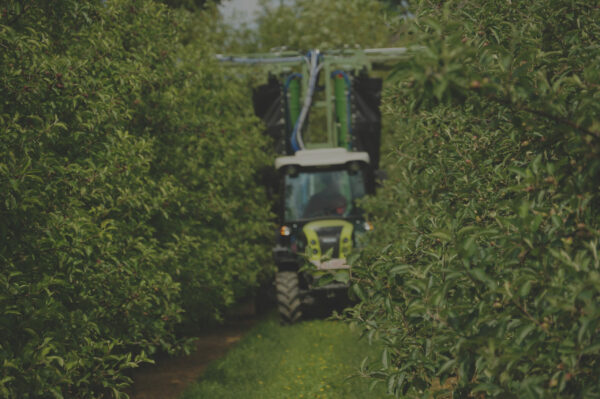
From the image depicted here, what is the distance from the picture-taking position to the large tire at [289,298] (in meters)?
10.9

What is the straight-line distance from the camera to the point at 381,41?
2778 cm

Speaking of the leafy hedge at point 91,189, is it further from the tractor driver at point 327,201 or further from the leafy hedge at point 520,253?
the tractor driver at point 327,201

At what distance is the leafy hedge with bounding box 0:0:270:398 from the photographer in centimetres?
417

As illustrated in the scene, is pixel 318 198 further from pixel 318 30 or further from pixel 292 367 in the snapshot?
pixel 318 30

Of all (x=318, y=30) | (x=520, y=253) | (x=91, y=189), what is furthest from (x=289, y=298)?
(x=318, y=30)

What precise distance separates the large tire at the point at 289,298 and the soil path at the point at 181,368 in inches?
38.9

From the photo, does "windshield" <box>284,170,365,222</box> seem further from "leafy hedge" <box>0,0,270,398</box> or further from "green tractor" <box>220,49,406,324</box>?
"leafy hedge" <box>0,0,270,398</box>

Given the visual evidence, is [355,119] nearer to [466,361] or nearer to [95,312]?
[95,312]

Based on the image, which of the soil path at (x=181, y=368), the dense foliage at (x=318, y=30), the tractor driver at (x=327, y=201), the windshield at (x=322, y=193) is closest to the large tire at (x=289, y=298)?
the soil path at (x=181, y=368)

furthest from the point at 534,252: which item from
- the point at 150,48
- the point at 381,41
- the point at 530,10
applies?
the point at 381,41

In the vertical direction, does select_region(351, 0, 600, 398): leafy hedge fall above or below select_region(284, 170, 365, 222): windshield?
above

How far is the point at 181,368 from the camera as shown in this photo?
893 cm

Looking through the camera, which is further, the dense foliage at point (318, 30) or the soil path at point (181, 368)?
the dense foliage at point (318, 30)

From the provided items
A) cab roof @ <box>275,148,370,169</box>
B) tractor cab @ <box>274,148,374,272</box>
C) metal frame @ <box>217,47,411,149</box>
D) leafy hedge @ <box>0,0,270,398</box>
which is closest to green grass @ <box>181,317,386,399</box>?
leafy hedge @ <box>0,0,270,398</box>
